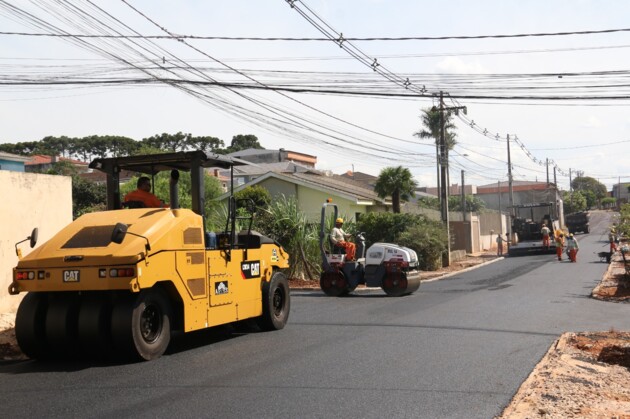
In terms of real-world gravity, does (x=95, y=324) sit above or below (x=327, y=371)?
above

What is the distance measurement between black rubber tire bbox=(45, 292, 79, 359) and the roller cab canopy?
2.16 m

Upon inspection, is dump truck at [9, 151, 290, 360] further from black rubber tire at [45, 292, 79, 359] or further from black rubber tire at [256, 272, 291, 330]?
black rubber tire at [256, 272, 291, 330]

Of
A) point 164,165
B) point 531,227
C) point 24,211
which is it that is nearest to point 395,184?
point 531,227

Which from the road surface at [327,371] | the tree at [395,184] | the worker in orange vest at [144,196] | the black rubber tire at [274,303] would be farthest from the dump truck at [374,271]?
the tree at [395,184]

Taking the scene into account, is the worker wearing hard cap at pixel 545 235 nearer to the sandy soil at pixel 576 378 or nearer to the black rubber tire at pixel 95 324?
the sandy soil at pixel 576 378

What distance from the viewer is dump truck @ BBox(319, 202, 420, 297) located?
18.7 metres

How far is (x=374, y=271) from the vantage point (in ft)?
62.3

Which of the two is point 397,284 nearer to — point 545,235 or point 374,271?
point 374,271

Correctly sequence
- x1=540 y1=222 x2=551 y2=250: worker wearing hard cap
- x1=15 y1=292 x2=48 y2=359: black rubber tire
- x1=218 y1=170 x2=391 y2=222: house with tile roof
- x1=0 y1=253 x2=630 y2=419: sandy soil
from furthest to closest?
x1=540 y1=222 x2=551 y2=250: worker wearing hard cap, x1=218 y1=170 x2=391 y2=222: house with tile roof, x1=15 y1=292 x2=48 y2=359: black rubber tire, x1=0 y1=253 x2=630 y2=419: sandy soil

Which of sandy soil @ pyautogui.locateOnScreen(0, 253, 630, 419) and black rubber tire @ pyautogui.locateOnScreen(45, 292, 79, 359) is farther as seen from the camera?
black rubber tire @ pyautogui.locateOnScreen(45, 292, 79, 359)

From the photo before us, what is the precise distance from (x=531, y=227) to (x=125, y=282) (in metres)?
38.2

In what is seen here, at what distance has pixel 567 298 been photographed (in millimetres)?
17750

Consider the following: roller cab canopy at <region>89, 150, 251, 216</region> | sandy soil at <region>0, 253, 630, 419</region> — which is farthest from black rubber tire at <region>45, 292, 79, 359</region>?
roller cab canopy at <region>89, 150, 251, 216</region>

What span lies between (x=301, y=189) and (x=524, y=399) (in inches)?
1246
